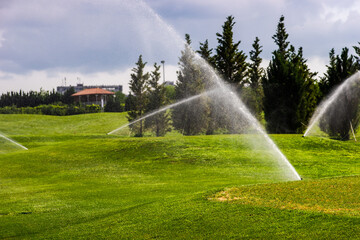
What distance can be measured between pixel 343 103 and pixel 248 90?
58.7ft

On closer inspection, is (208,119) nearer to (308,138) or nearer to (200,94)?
(200,94)

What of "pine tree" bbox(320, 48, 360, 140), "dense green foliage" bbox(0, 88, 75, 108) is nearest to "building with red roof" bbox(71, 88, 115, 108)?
"dense green foliage" bbox(0, 88, 75, 108)

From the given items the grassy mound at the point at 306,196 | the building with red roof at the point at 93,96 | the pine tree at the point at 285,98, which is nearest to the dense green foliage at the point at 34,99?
the building with red roof at the point at 93,96

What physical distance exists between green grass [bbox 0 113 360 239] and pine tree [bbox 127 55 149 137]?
22.9 meters

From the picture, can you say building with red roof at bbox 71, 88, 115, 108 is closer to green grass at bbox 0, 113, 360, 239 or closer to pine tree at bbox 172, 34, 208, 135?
pine tree at bbox 172, 34, 208, 135

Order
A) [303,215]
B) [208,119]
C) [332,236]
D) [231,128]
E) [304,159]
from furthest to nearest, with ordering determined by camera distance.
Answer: [231,128], [208,119], [304,159], [303,215], [332,236]

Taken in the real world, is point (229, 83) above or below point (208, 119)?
above

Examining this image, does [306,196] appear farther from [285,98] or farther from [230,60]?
[230,60]

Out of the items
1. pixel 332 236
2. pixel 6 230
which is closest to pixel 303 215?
pixel 332 236

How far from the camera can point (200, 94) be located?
50031mm

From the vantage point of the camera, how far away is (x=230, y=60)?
5466cm

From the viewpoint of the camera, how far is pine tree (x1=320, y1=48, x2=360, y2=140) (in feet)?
132

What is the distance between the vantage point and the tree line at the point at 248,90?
41250 millimetres

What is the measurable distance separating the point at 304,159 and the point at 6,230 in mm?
21716
